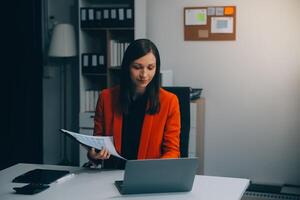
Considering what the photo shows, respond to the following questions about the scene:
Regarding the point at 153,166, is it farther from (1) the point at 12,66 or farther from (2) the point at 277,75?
(1) the point at 12,66

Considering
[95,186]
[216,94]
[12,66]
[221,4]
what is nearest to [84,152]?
[12,66]

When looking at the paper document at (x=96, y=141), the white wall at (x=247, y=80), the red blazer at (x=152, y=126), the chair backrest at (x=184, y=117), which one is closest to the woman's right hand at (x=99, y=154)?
the paper document at (x=96, y=141)

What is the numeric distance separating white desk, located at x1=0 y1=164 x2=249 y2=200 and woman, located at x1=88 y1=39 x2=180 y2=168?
0.81ft

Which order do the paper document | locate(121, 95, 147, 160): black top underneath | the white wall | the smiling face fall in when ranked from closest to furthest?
the paper document
the smiling face
locate(121, 95, 147, 160): black top underneath
the white wall

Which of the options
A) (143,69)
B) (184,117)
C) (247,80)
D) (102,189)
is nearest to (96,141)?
(102,189)

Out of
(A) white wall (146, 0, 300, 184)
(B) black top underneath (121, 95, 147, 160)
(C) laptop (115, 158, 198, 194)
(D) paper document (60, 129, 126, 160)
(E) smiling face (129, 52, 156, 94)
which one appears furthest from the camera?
(A) white wall (146, 0, 300, 184)

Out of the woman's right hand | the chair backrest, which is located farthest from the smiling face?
the woman's right hand

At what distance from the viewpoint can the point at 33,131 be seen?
4.80 meters

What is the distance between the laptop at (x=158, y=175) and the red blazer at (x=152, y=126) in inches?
Result: 18.5

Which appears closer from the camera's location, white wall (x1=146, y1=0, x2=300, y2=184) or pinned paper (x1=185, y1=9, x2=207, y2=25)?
white wall (x1=146, y1=0, x2=300, y2=184)

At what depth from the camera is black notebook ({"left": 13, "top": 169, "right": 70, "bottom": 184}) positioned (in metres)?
2.15

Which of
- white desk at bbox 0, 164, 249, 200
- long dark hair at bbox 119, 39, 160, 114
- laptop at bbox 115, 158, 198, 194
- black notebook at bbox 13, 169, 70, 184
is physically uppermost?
long dark hair at bbox 119, 39, 160, 114

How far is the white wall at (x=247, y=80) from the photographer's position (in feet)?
14.1

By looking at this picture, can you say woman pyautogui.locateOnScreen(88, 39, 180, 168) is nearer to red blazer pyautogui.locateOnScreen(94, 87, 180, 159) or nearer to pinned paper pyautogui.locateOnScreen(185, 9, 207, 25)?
red blazer pyautogui.locateOnScreen(94, 87, 180, 159)
